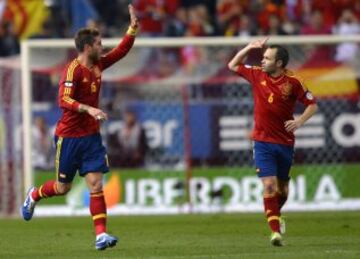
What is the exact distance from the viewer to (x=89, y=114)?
1276 centimetres

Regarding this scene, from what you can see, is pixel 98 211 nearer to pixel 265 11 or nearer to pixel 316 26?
pixel 316 26

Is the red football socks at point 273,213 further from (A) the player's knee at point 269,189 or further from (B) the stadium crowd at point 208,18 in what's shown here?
(B) the stadium crowd at point 208,18

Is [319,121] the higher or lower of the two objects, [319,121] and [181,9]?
the lower

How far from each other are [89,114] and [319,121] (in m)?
9.13

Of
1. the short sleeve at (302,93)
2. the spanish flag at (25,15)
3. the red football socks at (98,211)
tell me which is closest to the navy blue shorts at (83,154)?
the red football socks at (98,211)

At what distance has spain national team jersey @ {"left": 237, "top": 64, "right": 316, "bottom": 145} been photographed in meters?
13.7

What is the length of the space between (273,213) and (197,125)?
817 centimetres

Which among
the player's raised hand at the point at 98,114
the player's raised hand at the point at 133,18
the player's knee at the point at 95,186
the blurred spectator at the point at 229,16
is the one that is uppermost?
the blurred spectator at the point at 229,16

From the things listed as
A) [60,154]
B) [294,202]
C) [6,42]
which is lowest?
[294,202]

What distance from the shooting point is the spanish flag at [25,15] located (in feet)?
80.9

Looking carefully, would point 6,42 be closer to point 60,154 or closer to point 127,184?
point 127,184

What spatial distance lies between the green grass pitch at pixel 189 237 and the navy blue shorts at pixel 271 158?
0.81 m

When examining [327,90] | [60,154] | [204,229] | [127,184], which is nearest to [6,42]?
[127,184]

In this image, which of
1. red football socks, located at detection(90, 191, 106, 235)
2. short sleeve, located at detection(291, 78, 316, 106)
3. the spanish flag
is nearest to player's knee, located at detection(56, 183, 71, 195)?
red football socks, located at detection(90, 191, 106, 235)
